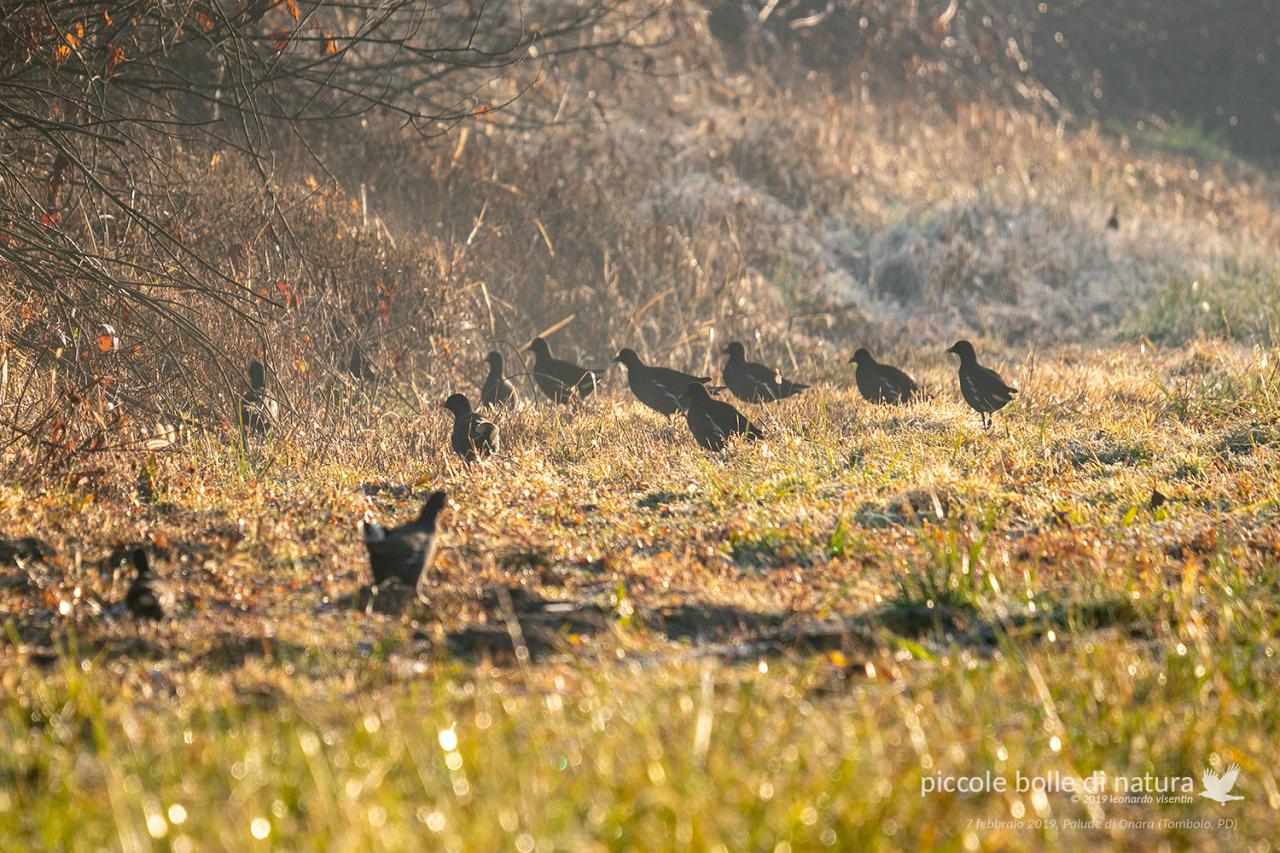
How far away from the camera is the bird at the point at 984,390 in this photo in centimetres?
878

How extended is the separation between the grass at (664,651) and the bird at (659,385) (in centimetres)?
120

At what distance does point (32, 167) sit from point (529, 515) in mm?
5024

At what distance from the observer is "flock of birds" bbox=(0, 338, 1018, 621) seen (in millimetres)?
5043

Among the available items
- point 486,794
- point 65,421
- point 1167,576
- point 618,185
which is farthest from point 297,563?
point 618,185

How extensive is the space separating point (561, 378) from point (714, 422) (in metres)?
2.11

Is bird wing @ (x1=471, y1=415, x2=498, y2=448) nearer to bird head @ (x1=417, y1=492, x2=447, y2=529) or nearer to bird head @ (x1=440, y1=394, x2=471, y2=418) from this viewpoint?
bird head @ (x1=440, y1=394, x2=471, y2=418)

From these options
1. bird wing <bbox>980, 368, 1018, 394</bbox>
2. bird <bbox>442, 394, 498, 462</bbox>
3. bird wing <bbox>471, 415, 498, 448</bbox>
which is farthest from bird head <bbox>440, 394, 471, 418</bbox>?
bird wing <bbox>980, 368, 1018, 394</bbox>

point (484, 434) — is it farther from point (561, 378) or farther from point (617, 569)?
point (617, 569)

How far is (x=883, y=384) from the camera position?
9500 mm

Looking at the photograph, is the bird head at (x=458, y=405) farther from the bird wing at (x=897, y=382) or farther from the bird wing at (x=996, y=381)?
the bird wing at (x=996, y=381)

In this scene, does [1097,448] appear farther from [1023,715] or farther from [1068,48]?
[1068,48]

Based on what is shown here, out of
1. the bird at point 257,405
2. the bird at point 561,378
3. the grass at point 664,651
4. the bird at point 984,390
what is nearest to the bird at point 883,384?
the bird at point 984,390

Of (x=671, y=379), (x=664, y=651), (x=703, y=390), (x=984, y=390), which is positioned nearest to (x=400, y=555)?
(x=664, y=651)

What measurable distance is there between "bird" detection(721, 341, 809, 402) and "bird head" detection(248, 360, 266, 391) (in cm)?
336
